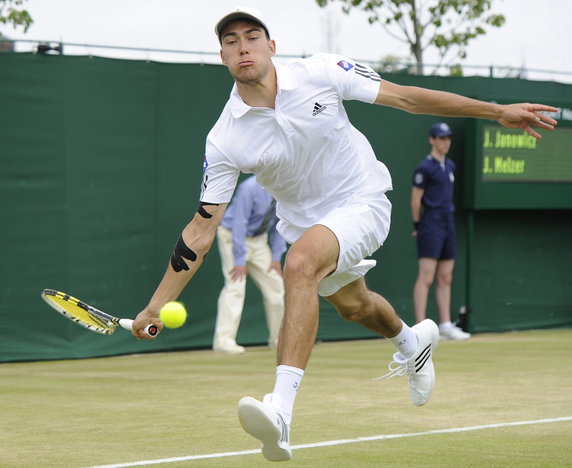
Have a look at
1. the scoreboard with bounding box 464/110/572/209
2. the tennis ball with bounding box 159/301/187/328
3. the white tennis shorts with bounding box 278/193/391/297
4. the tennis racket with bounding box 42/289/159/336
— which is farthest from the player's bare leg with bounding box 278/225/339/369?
the scoreboard with bounding box 464/110/572/209

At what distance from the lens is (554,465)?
5.61 meters

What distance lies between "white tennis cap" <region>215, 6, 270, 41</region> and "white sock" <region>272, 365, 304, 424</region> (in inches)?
64.6

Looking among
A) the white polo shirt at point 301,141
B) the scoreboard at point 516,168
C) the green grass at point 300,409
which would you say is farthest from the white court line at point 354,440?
the scoreboard at point 516,168

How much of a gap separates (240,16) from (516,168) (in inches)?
308

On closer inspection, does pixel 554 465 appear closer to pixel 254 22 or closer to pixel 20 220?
pixel 254 22

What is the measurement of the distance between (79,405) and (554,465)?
11.1 feet

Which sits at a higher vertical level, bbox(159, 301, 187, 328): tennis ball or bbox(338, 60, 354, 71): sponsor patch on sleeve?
bbox(338, 60, 354, 71): sponsor patch on sleeve

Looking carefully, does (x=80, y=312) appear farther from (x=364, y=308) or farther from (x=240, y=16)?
(x=240, y=16)

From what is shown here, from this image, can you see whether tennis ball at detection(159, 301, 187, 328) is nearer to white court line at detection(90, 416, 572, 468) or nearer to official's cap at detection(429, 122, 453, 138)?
white court line at detection(90, 416, 572, 468)

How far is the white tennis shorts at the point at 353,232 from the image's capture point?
5840mm

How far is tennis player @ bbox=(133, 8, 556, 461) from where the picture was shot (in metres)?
5.69

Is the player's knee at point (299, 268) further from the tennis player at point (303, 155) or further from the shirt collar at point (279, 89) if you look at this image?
the shirt collar at point (279, 89)

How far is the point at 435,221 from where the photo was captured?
490 inches

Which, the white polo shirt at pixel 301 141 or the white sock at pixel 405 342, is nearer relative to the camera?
the white polo shirt at pixel 301 141
